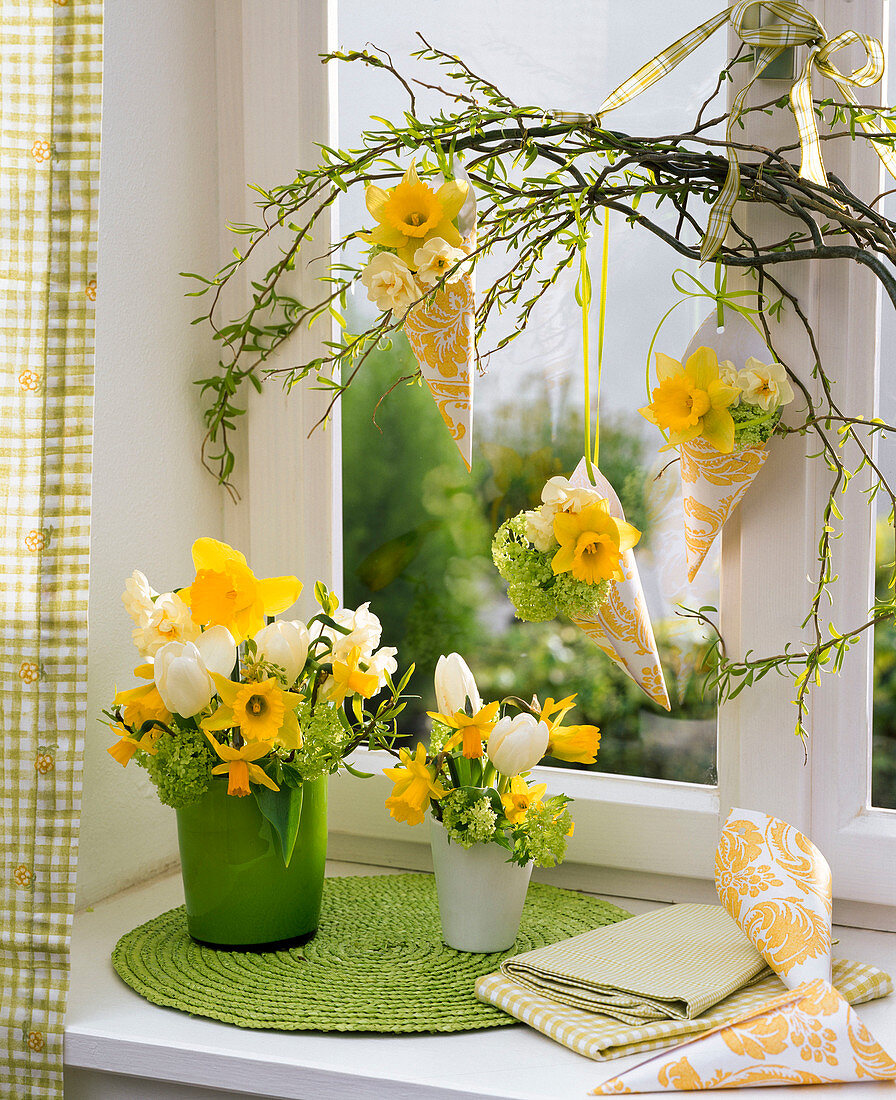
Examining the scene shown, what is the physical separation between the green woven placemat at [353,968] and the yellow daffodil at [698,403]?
1.55ft

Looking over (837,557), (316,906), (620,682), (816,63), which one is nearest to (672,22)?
(816,63)

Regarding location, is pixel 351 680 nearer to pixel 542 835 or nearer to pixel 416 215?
pixel 542 835

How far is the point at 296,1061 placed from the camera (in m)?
0.83

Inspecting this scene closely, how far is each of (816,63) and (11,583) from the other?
78cm

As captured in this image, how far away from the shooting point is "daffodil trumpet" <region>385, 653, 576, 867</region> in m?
0.94

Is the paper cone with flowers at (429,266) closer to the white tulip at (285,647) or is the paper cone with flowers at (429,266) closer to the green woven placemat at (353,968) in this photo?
the white tulip at (285,647)

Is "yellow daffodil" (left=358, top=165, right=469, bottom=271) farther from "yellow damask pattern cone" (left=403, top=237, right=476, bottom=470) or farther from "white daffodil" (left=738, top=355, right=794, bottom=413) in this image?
"white daffodil" (left=738, top=355, right=794, bottom=413)

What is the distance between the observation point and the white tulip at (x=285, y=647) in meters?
0.96

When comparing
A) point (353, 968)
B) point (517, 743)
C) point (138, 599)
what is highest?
point (138, 599)

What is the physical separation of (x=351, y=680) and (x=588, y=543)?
24cm

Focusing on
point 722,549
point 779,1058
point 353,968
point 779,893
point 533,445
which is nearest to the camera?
point 779,1058

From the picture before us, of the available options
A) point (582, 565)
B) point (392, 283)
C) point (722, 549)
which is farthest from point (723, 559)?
point (392, 283)

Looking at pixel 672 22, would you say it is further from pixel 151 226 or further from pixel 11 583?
pixel 11 583

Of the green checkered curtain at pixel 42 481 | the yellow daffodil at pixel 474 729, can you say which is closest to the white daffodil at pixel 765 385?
the yellow daffodil at pixel 474 729
